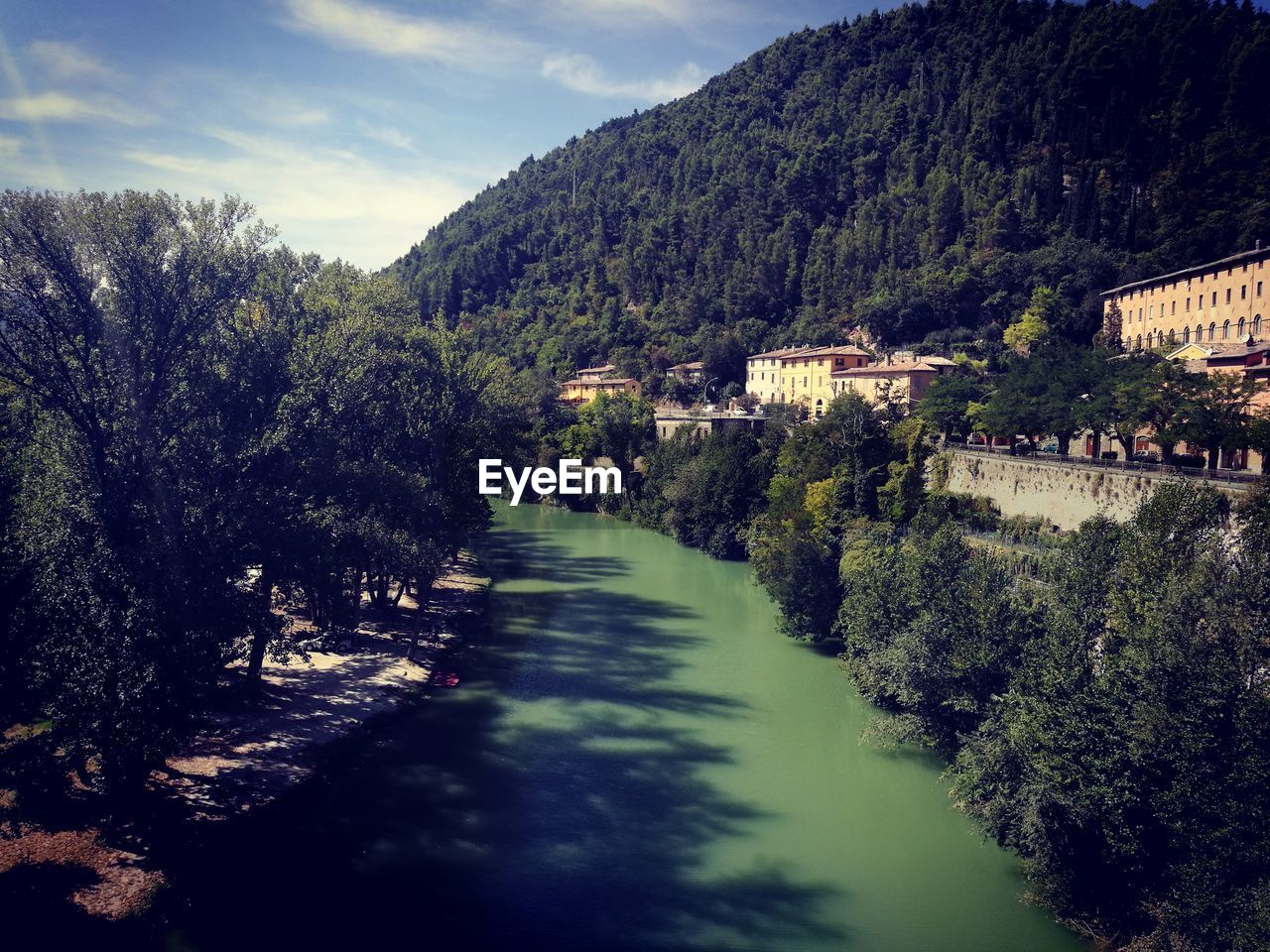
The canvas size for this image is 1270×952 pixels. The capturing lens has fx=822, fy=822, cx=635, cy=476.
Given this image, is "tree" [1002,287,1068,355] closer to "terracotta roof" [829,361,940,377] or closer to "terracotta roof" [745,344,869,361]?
"terracotta roof" [829,361,940,377]

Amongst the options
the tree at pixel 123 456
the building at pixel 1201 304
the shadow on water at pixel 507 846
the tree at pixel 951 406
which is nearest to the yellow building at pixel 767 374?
the building at pixel 1201 304

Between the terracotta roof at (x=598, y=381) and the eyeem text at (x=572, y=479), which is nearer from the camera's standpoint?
the eyeem text at (x=572, y=479)

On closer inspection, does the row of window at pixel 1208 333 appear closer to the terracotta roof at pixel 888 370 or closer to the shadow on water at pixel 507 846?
the terracotta roof at pixel 888 370

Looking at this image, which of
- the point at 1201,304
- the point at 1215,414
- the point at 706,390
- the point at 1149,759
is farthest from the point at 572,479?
the point at 1149,759

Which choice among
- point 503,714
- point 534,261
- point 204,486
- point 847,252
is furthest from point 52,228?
point 534,261

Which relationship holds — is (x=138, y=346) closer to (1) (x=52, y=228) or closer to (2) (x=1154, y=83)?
(1) (x=52, y=228)

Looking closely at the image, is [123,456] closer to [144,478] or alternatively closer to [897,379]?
[144,478]
